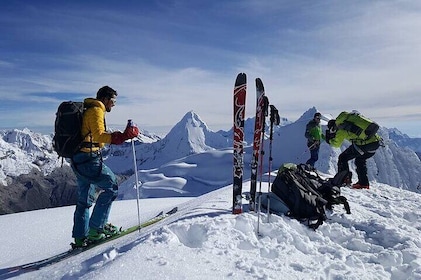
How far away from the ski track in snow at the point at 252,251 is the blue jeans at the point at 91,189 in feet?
2.34

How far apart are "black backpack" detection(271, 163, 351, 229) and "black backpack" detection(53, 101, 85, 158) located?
369 centimetres

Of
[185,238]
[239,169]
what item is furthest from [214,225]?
[239,169]

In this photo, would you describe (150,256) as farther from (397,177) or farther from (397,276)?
(397,177)

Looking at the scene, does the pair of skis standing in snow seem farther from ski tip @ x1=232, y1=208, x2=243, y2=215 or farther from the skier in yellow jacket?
the skier in yellow jacket

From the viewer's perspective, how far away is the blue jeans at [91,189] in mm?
5423

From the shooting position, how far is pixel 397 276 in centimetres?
435

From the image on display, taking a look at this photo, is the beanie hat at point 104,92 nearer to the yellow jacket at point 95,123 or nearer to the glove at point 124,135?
the yellow jacket at point 95,123

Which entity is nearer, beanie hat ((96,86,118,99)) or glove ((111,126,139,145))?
glove ((111,126,139,145))

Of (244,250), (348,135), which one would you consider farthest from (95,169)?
(348,135)

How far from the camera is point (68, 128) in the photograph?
17.1ft

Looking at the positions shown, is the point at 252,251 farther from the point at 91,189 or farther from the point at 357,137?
the point at 357,137

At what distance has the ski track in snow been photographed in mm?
3820

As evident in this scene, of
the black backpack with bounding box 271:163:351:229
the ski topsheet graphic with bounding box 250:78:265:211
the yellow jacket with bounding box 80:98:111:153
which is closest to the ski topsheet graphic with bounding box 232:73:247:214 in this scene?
the ski topsheet graphic with bounding box 250:78:265:211

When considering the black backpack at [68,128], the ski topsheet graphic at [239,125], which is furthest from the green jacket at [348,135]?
the black backpack at [68,128]
